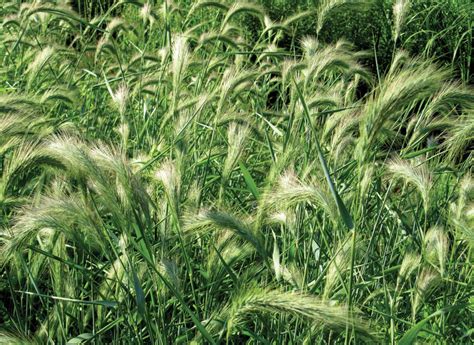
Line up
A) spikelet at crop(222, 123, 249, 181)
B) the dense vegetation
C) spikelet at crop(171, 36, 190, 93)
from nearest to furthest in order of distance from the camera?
1. the dense vegetation
2. spikelet at crop(222, 123, 249, 181)
3. spikelet at crop(171, 36, 190, 93)

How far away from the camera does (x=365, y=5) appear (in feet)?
10.3

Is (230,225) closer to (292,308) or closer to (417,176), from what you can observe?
(292,308)

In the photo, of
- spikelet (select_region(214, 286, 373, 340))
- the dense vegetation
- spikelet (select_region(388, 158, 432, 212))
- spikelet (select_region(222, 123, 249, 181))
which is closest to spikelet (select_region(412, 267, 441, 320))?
the dense vegetation

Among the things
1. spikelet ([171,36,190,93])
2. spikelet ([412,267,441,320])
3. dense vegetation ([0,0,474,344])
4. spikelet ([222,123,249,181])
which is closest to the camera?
dense vegetation ([0,0,474,344])

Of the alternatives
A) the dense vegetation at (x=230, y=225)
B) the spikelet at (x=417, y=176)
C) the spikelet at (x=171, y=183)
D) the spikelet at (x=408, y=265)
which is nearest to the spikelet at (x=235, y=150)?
the dense vegetation at (x=230, y=225)

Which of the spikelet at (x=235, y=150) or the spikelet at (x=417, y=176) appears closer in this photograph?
the spikelet at (x=417, y=176)

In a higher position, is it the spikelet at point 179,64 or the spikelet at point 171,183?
the spikelet at point 179,64

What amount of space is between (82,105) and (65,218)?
5.92 ft

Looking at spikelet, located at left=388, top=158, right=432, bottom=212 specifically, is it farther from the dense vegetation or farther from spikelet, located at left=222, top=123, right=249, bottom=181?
spikelet, located at left=222, top=123, right=249, bottom=181

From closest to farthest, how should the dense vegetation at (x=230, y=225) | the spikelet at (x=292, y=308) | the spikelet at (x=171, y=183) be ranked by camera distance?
the spikelet at (x=292, y=308) < the dense vegetation at (x=230, y=225) < the spikelet at (x=171, y=183)

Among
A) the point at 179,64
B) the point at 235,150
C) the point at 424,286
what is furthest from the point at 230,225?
the point at 179,64

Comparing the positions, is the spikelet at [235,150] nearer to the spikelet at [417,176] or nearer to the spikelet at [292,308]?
the spikelet at [417,176]

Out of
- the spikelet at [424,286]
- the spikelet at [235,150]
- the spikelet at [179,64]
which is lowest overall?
the spikelet at [424,286]

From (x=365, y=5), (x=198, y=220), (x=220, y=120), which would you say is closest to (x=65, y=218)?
(x=198, y=220)
